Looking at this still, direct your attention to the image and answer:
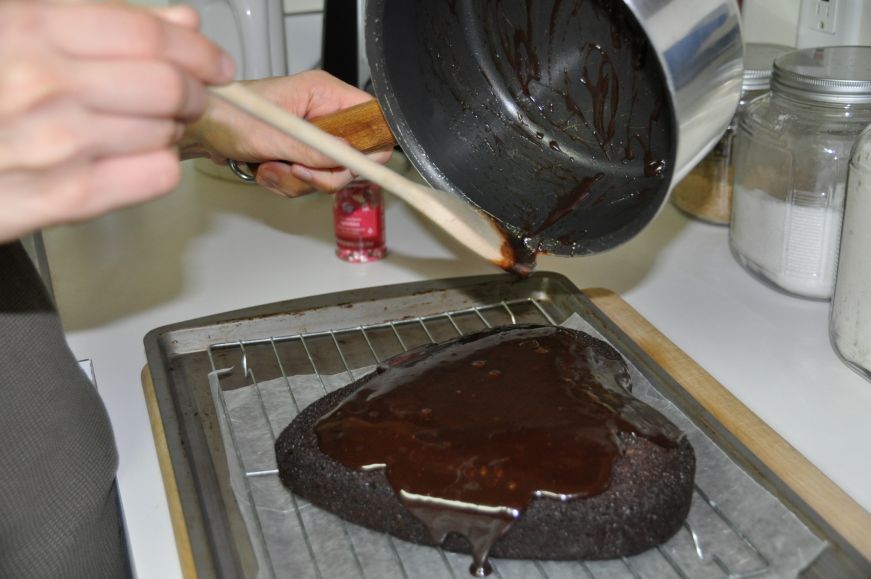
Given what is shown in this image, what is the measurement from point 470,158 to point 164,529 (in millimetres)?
443

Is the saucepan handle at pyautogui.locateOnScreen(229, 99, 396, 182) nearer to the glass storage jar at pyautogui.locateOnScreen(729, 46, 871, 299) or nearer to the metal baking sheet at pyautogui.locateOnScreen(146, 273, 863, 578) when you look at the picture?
the metal baking sheet at pyautogui.locateOnScreen(146, 273, 863, 578)

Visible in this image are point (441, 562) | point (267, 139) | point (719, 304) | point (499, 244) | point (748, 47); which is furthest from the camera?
point (748, 47)

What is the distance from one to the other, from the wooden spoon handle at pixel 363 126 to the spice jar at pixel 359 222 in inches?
11.7

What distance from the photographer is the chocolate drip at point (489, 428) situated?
30.1 inches

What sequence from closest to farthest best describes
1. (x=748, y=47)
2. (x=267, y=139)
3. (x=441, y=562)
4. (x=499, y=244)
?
1. (x=441, y=562)
2. (x=499, y=244)
3. (x=267, y=139)
4. (x=748, y=47)

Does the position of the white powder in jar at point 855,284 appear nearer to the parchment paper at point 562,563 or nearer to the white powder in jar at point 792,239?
the white powder in jar at point 792,239

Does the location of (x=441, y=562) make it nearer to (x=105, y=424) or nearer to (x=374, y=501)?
(x=374, y=501)

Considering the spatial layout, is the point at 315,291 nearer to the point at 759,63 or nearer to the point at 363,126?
the point at 363,126

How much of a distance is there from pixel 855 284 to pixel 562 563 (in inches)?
16.8

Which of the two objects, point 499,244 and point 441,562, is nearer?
point 441,562

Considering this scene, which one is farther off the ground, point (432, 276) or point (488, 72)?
point (488, 72)

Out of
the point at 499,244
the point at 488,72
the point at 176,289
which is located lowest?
the point at 176,289

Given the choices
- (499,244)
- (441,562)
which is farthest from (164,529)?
(499,244)

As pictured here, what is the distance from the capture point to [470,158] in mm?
965
